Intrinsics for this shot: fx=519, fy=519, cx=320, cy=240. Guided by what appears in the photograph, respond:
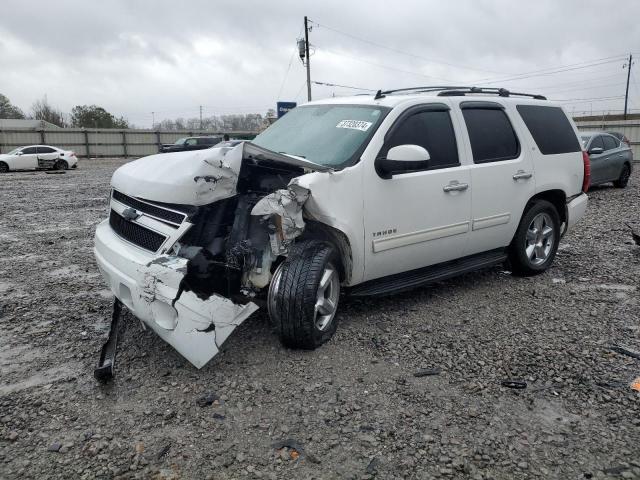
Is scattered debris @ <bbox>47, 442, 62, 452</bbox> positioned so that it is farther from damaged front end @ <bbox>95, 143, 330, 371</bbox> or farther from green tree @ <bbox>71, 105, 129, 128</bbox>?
green tree @ <bbox>71, 105, 129, 128</bbox>

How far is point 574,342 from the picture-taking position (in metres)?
3.84

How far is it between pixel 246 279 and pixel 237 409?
0.88 m

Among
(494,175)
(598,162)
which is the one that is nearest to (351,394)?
(494,175)

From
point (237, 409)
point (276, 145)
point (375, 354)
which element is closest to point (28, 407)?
point (237, 409)

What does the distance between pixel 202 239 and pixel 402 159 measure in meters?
1.55

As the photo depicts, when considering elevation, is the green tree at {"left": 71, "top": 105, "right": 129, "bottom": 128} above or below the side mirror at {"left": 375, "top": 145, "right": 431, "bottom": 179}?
above

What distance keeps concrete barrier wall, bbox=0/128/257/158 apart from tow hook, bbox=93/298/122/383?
31310 millimetres

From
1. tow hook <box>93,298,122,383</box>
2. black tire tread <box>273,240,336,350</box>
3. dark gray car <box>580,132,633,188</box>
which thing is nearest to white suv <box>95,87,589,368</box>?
black tire tread <box>273,240,336,350</box>

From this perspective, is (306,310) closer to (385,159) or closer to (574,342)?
(385,159)

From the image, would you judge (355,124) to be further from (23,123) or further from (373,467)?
(23,123)

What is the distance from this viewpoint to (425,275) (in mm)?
4434

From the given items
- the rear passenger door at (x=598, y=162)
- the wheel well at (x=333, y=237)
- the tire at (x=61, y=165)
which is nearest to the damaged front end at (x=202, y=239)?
the wheel well at (x=333, y=237)

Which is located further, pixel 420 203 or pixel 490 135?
pixel 490 135

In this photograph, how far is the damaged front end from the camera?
3.14 meters
